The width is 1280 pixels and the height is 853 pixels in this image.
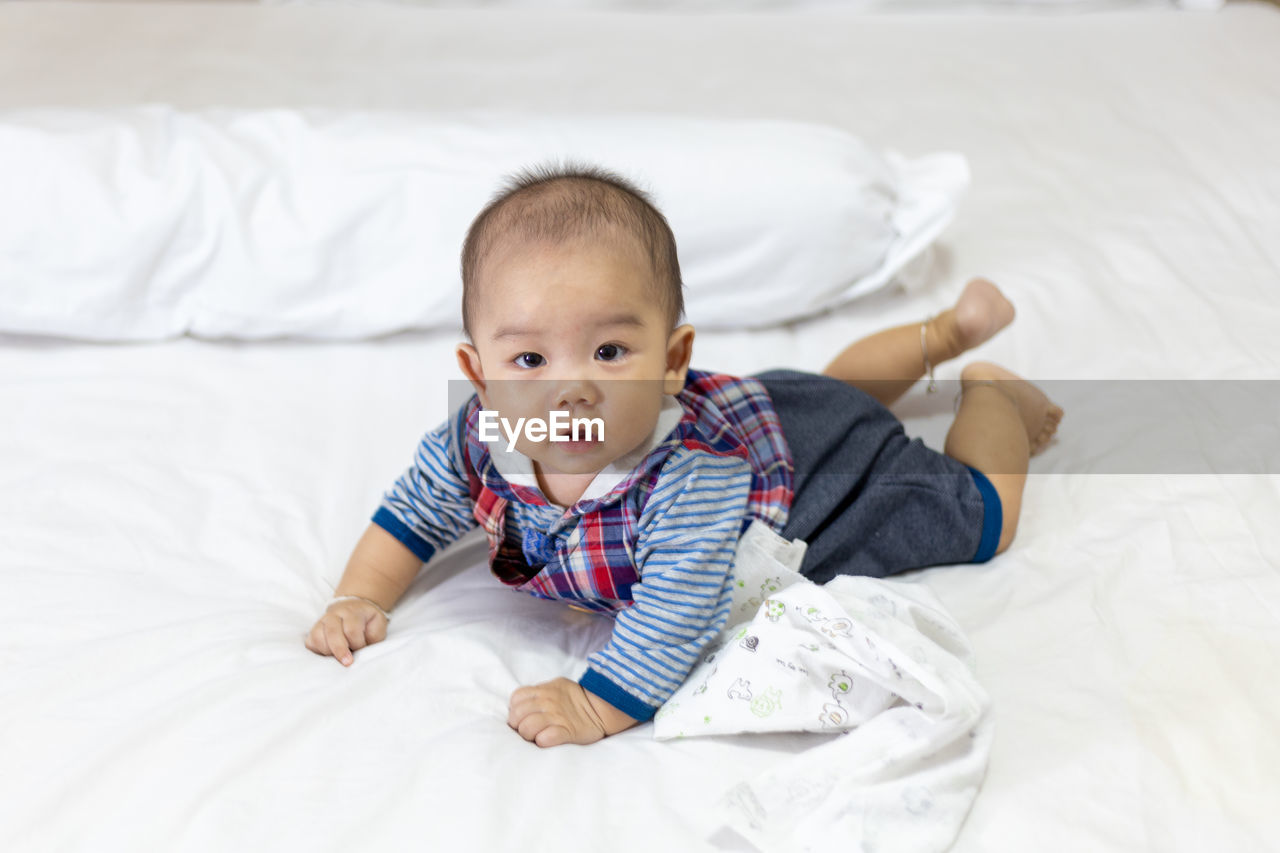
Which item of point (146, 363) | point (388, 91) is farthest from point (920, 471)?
point (388, 91)

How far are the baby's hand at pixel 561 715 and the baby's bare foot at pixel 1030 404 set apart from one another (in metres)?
0.57

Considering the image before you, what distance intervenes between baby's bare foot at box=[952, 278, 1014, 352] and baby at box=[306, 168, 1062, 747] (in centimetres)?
8

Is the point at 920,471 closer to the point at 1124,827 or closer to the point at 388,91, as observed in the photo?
the point at 1124,827

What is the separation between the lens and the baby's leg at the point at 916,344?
116 centimetres

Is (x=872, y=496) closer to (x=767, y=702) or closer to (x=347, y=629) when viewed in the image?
(x=767, y=702)

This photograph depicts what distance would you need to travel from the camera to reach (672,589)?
853mm

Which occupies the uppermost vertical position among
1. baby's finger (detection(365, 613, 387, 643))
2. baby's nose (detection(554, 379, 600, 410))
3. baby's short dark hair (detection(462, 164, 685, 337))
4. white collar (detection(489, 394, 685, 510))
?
baby's short dark hair (detection(462, 164, 685, 337))

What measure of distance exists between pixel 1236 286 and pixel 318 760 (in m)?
1.22

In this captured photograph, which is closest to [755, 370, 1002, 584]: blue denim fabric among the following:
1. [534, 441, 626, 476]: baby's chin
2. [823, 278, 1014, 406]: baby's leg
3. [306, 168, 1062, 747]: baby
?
[306, 168, 1062, 747]: baby

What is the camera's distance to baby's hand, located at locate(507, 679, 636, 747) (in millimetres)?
811

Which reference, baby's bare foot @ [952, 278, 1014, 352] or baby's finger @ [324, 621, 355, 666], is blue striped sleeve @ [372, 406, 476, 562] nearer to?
baby's finger @ [324, 621, 355, 666]

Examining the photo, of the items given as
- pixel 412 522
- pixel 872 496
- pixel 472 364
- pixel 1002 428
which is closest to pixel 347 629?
pixel 412 522

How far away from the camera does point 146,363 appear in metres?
1.21

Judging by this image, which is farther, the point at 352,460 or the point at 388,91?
the point at 388,91
